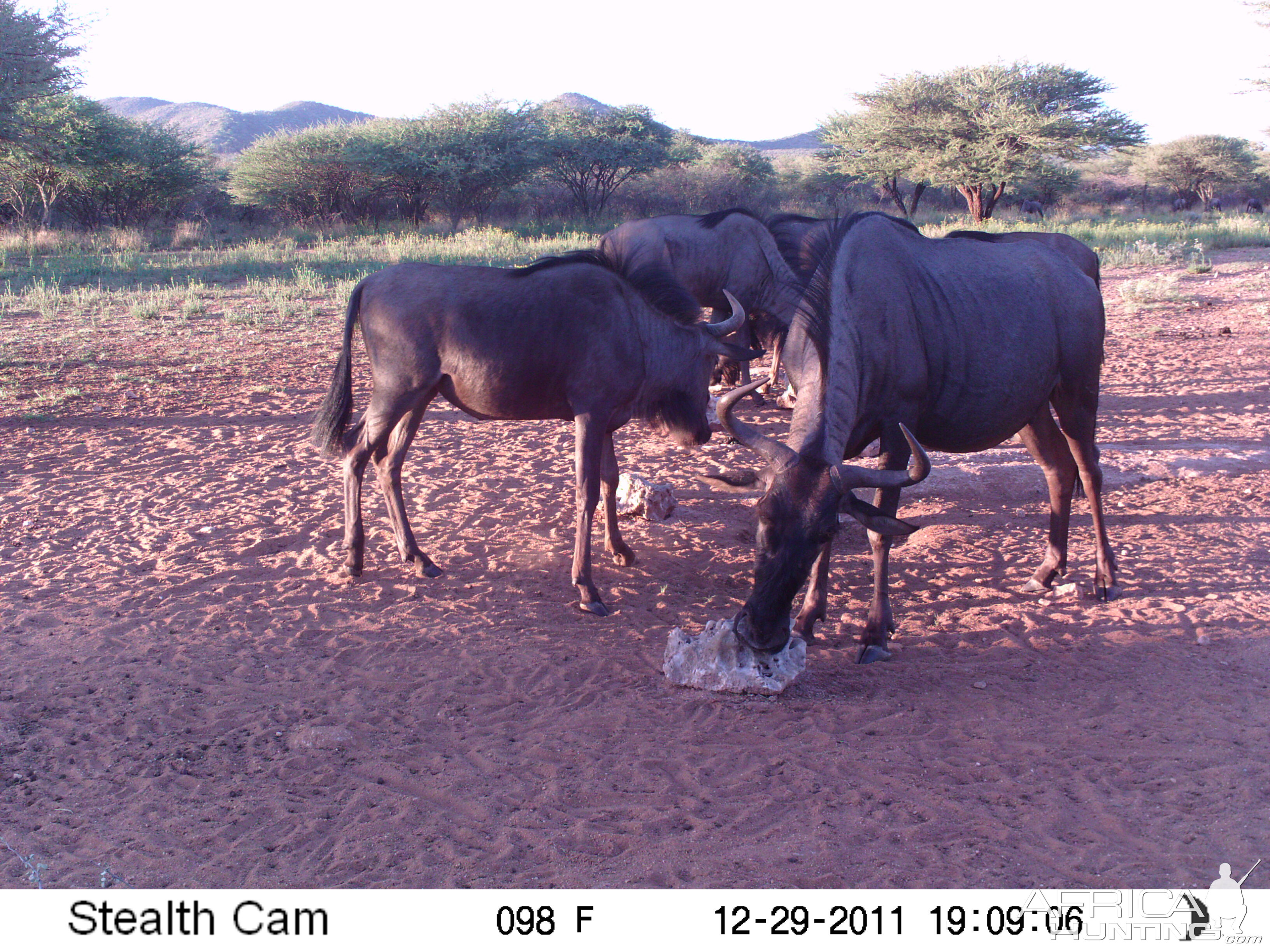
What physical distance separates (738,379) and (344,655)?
18.6ft

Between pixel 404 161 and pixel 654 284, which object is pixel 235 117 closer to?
pixel 404 161

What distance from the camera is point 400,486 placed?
5883 mm

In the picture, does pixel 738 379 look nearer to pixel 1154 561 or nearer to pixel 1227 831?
pixel 1154 561

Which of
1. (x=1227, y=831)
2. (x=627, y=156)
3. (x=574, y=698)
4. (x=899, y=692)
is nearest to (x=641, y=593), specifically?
(x=574, y=698)

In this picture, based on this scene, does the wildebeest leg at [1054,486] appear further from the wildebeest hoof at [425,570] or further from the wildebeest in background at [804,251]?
the wildebeest hoof at [425,570]

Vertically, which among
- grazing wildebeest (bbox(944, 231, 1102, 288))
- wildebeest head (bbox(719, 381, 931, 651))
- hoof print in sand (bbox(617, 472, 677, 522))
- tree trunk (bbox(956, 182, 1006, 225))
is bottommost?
hoof print in sand (bbox(617, 472, 677, 522))

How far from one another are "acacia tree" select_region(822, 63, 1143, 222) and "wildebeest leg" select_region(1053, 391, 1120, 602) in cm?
2373

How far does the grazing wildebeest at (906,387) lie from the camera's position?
3.84 m

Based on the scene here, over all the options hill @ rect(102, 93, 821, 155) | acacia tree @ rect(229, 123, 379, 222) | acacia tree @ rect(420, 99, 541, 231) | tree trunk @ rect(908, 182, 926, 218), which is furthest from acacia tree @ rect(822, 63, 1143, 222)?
hill @ rect(102, 93, 821, 155)

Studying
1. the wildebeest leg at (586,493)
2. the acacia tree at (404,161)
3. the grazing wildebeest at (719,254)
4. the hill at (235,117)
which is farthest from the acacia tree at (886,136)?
the hill at (235,117)

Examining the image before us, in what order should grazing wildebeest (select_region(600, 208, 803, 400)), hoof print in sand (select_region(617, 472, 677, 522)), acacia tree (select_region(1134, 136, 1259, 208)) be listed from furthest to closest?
acacia tree (select_region(1134, 136, 1259, 208)) → grazing wildebeest (select_region(600, 208, 803, 400)) → hoof print in sand (select_region(617, 472, 677, 522))

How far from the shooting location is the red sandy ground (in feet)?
10.2

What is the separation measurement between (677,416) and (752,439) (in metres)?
1.80

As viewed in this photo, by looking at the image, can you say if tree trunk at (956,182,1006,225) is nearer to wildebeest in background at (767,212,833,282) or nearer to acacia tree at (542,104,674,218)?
acacia tree at (542,104,674,218)
